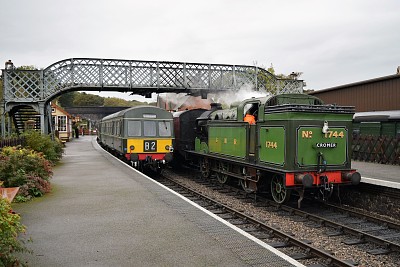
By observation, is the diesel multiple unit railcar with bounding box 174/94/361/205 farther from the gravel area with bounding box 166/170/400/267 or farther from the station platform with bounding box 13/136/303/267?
the station platform with bounding box 13/136/303/267

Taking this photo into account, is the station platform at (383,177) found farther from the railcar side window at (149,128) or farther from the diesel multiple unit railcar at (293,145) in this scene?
the railcar side window at (149,128)

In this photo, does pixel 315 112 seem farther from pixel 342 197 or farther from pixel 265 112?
pixel 342 197

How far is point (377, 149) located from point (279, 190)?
29.1 ft

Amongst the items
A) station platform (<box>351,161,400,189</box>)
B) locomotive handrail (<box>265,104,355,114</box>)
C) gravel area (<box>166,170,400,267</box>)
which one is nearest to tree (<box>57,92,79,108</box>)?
station platform (<box>351,161,400,189</box>)

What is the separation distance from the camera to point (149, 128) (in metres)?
16.1

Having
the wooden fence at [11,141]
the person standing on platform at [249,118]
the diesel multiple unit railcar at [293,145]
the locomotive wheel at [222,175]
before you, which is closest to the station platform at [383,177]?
the diesel multiple unit railcar at [293,145]

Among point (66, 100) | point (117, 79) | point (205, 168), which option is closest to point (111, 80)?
point (117, 79)

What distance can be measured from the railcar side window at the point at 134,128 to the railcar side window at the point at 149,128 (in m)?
0.22

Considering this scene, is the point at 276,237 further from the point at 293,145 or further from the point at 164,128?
the point at 164,128

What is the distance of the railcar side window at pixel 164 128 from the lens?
53.1ft

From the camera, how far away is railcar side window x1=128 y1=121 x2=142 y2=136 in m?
15.8

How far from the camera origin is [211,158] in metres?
13.9

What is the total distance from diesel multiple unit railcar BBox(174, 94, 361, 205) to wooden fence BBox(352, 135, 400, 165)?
287 inches

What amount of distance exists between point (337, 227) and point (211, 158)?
21.5ft
